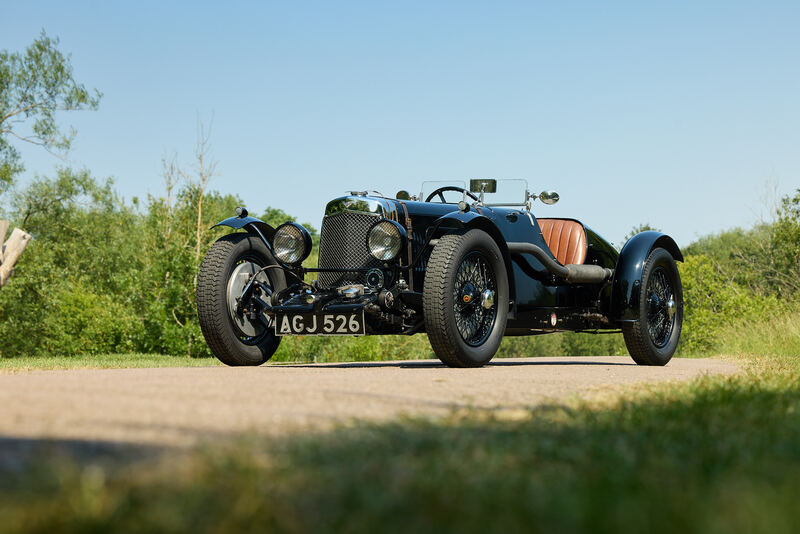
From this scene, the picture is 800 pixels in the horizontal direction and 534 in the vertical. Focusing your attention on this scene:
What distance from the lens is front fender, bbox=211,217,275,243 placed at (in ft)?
28.0

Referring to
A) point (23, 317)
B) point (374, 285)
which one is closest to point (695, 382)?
point (374, 285)

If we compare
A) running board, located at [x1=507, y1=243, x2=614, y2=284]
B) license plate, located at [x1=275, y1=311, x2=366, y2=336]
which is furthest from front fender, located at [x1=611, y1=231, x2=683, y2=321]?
license plate, located at [x1=275, y1=311, x2=366, y2=336]

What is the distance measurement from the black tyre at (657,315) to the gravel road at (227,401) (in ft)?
10.4

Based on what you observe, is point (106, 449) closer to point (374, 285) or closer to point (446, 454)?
point (446, 454)

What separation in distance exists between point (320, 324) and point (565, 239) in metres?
3.56

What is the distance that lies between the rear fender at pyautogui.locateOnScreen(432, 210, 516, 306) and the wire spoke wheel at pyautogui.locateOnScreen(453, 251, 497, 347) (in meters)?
0.27

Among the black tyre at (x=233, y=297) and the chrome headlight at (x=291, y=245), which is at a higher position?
the chrome headlight at (x=291, y=245)

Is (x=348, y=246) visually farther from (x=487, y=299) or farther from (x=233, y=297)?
(x=487, y=299)

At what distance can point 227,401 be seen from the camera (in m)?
4.24

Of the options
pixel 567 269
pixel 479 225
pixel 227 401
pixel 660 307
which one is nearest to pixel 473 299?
pixel 479 225

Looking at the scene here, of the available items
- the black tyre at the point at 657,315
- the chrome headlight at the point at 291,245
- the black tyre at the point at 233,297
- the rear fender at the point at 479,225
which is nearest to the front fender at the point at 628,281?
the black tyre at the point at 657,315

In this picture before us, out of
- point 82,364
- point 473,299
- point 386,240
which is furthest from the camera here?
point 82,364

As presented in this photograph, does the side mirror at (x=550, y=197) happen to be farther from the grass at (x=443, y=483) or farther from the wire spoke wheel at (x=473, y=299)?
the grass at (x=443, y=483)

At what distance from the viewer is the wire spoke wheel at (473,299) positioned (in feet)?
25.5
